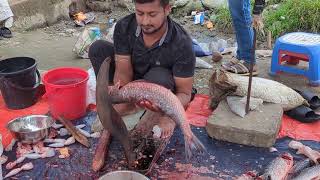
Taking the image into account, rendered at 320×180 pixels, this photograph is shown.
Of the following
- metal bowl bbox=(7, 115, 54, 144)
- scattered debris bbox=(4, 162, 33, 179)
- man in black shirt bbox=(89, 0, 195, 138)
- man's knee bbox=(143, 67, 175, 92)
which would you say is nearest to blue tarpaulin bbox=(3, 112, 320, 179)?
scattered debris bbox=(4, 162, 33, 179)

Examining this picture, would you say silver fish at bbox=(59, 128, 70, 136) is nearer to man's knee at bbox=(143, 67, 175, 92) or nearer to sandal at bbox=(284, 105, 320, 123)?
man's knee at bbox=(143, 67, 175, 92)

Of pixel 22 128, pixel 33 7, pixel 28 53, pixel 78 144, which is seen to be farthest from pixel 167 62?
pixel 33 7

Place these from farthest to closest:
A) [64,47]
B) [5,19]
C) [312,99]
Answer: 1. [5,19]
2. [64,47]
3. [312,99]

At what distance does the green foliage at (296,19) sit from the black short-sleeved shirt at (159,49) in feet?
12.4

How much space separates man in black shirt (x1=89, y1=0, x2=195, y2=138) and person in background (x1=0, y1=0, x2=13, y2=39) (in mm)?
3815

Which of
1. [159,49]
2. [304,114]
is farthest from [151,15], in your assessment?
[304,114]

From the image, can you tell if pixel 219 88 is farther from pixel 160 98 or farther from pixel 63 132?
pixel 63 132

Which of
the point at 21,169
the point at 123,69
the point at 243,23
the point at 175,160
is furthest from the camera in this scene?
the point at 243,23

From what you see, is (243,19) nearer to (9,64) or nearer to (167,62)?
Answer: (167,62)

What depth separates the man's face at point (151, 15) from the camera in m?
3.34

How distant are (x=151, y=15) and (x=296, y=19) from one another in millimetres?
4426

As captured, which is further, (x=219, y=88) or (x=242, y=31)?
(x=242, y=31)

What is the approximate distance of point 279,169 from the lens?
10.3 ft

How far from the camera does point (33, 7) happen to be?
772 centimetres
